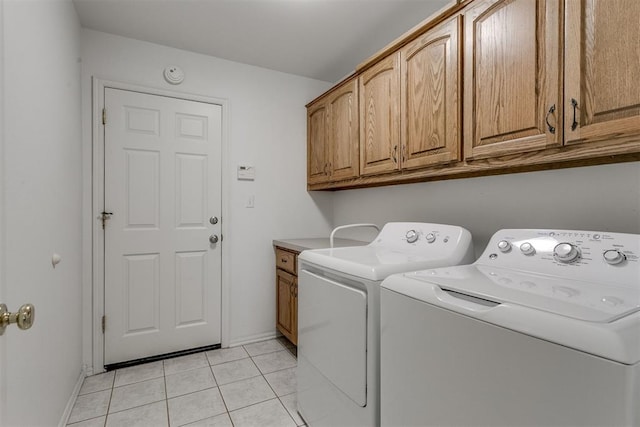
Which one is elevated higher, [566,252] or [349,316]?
[566,252]

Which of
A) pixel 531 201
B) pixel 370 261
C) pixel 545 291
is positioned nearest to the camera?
pixel 545 291

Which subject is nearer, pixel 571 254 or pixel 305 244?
pixel 571 254

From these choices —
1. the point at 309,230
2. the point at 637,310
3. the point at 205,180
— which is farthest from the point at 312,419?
the point at 205,180

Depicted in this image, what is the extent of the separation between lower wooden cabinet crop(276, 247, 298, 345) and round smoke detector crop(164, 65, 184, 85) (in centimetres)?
154

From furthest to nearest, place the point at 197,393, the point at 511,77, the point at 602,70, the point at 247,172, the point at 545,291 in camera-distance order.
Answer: the point at 247,172, the point at 197,393, the point at 511,77, the point at 602,70, the point at 545,291

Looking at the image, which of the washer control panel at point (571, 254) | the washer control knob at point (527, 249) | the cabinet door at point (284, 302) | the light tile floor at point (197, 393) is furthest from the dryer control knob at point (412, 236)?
the light tile floor at point (197, 393)

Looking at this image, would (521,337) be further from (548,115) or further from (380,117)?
(380,117)

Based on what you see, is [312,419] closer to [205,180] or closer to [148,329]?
[148,329]

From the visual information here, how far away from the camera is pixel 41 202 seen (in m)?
1.28

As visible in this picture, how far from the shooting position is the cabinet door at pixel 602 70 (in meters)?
0.91

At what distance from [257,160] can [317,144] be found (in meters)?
0.54

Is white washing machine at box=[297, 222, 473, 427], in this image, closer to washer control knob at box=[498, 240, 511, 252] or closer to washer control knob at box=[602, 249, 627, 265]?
washer control knob at box=[498, 240, 511, 252]

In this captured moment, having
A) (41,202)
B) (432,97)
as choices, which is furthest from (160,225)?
(432,97)

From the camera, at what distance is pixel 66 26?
1.72 metres
